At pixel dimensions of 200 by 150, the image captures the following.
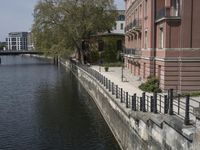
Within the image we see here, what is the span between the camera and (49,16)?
74.1 meters

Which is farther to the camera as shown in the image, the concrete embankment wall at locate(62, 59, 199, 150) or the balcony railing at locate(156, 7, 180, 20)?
the balcony railing at locate(156, 7, 180, 20)

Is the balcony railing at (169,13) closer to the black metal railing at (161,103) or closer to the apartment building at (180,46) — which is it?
the apartment building at (180,46)

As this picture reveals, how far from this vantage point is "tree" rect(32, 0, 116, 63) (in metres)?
72.6

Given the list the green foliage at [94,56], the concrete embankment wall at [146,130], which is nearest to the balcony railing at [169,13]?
the concrete embankment wall at [146,130]

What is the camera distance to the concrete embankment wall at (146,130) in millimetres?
15242

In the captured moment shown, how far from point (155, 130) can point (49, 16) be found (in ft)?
193

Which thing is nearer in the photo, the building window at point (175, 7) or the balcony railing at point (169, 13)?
the balcony railing at point (169, 13)

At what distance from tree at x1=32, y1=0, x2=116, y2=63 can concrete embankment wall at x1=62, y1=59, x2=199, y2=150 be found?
44.1 meters

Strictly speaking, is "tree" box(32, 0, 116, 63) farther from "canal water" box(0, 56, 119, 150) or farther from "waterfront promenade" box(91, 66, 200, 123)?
"waterfront promenade" box(91, 66, 200, 123)

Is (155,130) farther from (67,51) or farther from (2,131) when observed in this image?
(67,51)

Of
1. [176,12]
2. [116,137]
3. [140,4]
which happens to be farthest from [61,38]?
[116,137]

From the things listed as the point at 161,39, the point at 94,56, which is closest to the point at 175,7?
the point at 161,39

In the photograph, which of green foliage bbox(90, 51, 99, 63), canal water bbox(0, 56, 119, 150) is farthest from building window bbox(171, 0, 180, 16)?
green foliage bbox(90, 51, 99, 63)

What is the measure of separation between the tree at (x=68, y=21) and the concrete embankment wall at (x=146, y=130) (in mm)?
44112
